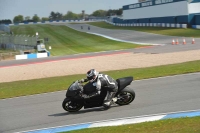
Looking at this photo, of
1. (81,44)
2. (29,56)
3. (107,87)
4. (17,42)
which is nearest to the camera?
(107,87)

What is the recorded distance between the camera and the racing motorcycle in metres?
12.2

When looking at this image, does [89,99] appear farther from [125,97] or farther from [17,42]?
[17,42]

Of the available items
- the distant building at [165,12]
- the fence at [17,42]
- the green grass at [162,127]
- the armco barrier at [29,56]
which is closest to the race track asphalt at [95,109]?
the green grass at [162,127]

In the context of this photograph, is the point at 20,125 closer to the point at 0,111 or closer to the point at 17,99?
the point at 0,111

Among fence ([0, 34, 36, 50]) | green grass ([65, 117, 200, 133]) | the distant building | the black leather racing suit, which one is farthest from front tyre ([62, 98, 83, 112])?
the distant building

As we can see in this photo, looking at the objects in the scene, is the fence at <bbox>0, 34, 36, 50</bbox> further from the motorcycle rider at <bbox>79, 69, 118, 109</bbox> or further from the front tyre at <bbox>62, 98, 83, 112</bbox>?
the motorcycle rider at <bbox>79, 69, 118, 109</bbox>

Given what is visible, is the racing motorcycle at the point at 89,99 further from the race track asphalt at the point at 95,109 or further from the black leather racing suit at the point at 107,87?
the race track asphalt at the point at 95,109

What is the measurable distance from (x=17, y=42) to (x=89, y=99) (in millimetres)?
43405

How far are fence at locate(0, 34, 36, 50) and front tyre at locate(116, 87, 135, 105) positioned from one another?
41.5 meters

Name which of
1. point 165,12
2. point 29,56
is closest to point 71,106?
point 29,56

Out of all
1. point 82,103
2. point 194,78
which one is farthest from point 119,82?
point 194,78

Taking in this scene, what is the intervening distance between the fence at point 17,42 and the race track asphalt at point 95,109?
122 ft

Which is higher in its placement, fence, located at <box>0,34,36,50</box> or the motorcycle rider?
the motorcycle rider

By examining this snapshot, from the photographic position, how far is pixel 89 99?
12.3m
